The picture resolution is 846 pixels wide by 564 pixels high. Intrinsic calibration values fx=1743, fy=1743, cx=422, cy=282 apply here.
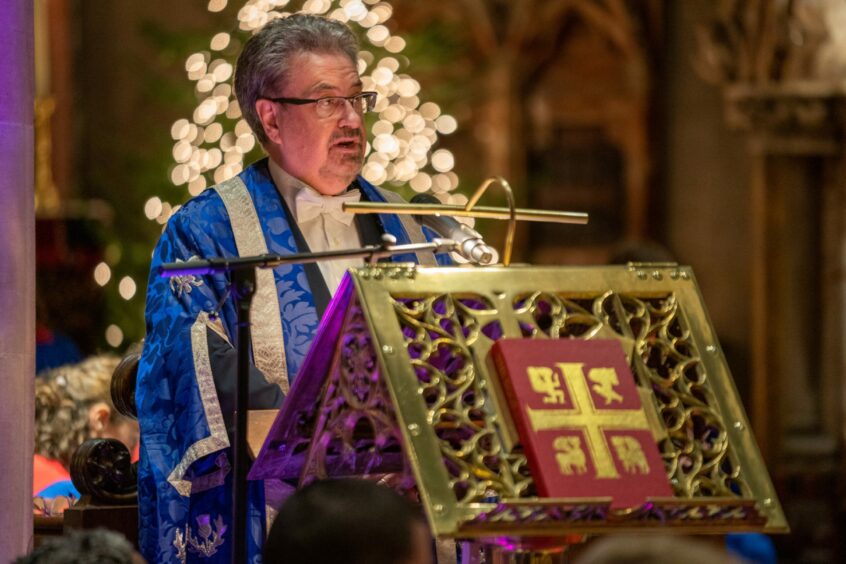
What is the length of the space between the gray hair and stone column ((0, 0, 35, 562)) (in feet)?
1.65

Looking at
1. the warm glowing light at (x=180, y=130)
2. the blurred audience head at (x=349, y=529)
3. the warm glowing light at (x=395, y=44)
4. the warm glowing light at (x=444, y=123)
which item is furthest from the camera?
the warm glowing light at (x=444, y=123)

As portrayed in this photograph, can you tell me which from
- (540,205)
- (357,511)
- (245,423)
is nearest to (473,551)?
(245,423)

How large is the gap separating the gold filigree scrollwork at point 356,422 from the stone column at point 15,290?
83cm

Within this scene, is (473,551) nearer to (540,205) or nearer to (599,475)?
(599,475)

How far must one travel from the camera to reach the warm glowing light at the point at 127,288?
28.1 feet

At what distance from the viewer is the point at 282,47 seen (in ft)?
12.6

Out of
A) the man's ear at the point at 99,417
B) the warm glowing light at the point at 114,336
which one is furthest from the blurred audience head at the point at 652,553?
the warm glowing light at the point at 114,336

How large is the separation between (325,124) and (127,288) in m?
5.00

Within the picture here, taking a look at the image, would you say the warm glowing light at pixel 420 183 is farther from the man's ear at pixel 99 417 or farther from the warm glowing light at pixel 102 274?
the man's ear at pixel 99 417

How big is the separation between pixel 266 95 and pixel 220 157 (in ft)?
13.2

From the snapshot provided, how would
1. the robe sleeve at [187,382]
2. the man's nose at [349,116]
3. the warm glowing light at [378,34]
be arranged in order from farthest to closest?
1. the warm glowing light at [378,34]
2. the man's nose at [349,116]
3. the robe sleeve at [187,382]

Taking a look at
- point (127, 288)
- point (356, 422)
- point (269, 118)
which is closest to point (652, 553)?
point (356, 422)

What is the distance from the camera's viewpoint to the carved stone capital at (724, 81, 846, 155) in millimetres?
8547

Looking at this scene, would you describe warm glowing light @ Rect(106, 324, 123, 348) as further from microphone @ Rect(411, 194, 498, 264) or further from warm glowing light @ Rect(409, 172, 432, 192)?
microphone @ Rect(411, 194, 498, 264)
